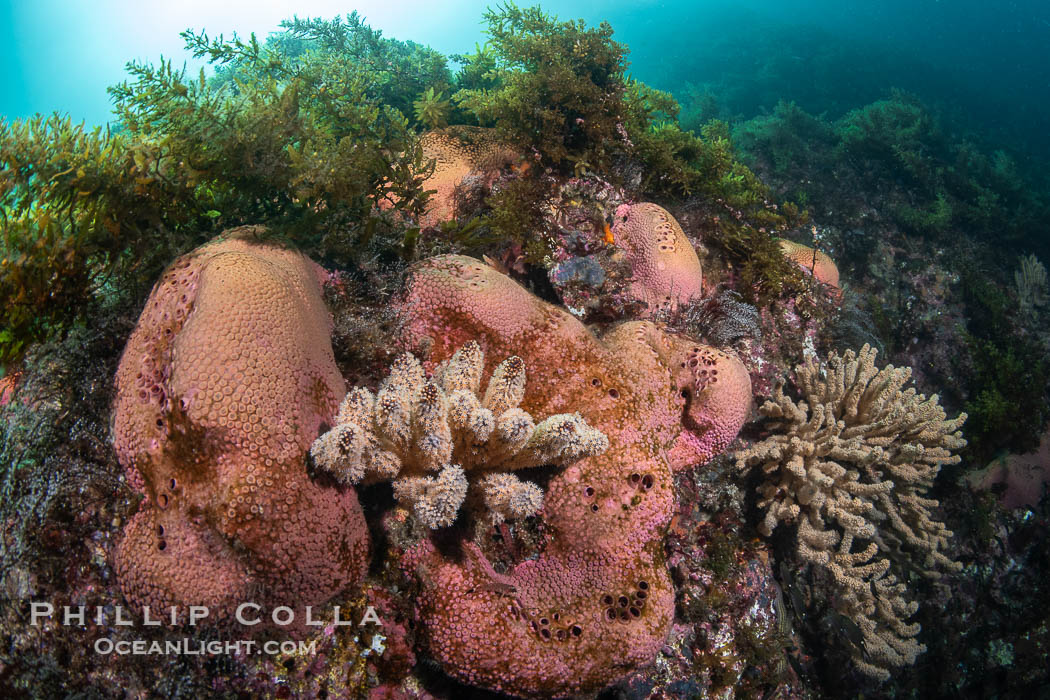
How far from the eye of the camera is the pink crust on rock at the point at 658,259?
13.7 feet

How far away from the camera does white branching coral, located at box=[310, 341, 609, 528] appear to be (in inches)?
90.0

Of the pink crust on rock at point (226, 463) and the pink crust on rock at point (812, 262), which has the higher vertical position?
Result: the pink crust on rock at point (812, 262)

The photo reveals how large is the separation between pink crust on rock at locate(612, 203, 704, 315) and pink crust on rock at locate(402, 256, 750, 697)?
915 millimetres

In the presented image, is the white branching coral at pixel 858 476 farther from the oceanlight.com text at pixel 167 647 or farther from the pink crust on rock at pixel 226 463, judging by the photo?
the oceanlight.com text at pixel 167 647

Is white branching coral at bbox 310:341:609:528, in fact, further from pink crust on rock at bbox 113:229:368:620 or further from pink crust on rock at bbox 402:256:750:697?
pink crust on rock at bbox 402:256:750:697

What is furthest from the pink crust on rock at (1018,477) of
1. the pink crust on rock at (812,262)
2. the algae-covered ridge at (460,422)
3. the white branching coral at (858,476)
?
the pink crust on rock at (812,262)

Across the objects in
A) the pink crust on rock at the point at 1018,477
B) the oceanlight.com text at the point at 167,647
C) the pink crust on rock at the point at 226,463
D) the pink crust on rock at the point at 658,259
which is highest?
the pink crust on rock at the point at 658,259

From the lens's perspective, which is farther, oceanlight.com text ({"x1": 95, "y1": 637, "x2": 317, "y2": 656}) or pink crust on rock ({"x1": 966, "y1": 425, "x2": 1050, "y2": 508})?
pink crust on rock ({"x1": 966, "y1": 425, "x2": 1050, "y2": 508})

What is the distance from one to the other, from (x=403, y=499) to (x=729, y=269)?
158 inches

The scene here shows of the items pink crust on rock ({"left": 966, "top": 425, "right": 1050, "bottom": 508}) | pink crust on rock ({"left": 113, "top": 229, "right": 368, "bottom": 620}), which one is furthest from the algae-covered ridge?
pink crust on rock ({"left": 966, "top": 425, "right": 1050, "bottom": 508})

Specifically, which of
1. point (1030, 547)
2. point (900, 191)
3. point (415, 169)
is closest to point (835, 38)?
point (900, 191)

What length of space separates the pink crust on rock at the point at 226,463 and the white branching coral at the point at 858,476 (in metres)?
3.26

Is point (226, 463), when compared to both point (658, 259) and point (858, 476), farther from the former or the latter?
point (858, 476)

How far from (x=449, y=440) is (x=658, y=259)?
270cm
